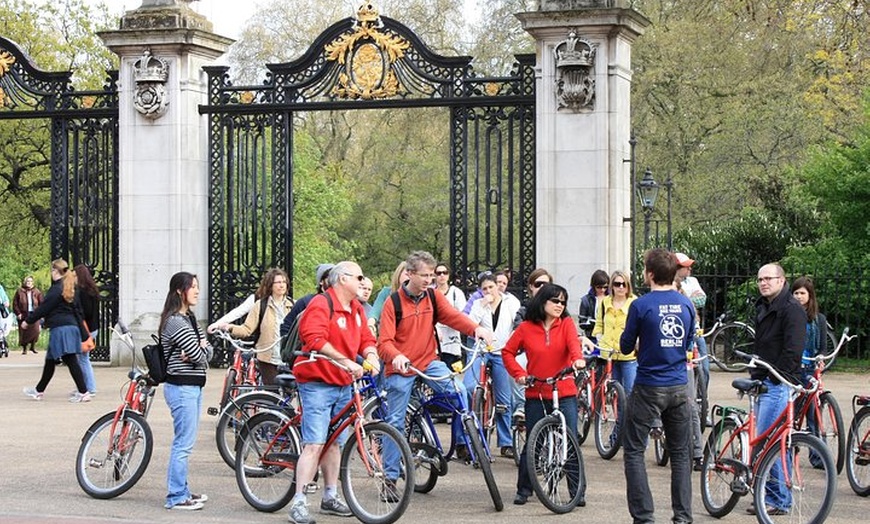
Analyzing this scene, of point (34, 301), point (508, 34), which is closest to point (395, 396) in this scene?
point (34, 301)

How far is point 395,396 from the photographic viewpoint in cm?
998

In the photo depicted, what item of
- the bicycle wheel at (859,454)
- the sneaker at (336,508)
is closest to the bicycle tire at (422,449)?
the sneaker at (336,508)

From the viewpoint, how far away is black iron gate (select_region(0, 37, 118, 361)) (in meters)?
20.6

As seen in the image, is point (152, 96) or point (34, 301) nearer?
point (152, 96)

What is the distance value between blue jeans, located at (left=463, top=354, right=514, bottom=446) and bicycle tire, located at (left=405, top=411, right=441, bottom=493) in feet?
5.58

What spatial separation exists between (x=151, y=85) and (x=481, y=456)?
465 inches

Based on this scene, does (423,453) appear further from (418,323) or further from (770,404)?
(770,404)

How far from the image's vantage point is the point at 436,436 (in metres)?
9.98

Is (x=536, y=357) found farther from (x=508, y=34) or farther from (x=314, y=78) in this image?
(x=508, y=34)

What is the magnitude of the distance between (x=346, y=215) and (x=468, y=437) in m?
31.4

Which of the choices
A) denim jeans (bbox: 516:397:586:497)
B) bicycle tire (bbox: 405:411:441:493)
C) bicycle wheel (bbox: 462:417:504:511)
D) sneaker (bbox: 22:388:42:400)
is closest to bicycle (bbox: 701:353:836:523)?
denim jeans (bbox: 516:397:586:497)

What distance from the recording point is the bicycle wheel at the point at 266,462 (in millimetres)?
9602

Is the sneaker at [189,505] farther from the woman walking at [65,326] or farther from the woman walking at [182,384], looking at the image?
the woman walking at [65,326]

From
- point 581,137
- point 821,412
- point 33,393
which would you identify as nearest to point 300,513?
point 821,412
